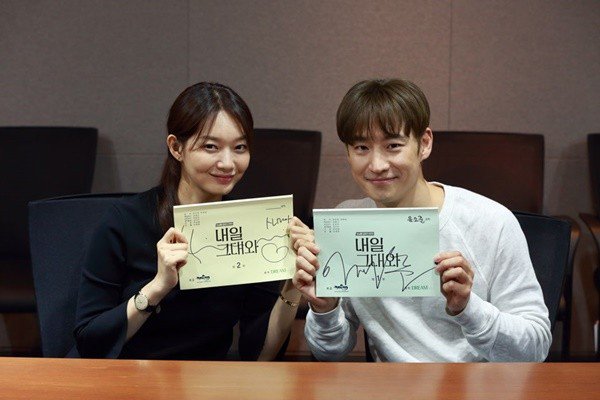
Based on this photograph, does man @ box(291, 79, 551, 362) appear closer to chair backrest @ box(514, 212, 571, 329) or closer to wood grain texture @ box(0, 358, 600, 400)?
chair backrest @ box(514, 212, 571, 329)

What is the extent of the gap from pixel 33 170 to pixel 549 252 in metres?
2.34

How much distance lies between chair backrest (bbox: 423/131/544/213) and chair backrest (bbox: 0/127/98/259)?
1426mm

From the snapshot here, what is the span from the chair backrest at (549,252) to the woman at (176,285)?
1.88 feet

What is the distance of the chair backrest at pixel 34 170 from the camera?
3727mm

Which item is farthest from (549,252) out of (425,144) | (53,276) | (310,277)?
(53,276)

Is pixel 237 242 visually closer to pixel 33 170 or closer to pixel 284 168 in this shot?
pixel 284 168

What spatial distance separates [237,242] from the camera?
6.75ft

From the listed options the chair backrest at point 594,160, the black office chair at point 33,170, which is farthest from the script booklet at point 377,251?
the chair backrest at point 594,160

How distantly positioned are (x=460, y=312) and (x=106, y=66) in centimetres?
267

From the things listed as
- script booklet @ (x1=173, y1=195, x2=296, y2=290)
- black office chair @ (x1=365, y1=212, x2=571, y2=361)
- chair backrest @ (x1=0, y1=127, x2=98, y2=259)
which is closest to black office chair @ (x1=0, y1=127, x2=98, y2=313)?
chair backrest @ (x1=0, y1=127, x2=98, y2=259)

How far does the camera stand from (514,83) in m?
4.17

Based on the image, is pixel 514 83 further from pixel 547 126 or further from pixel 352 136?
pixel 352 136

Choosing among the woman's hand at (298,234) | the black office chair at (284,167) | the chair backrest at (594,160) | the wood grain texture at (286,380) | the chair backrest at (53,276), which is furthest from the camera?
the chair backrest at (594,160)

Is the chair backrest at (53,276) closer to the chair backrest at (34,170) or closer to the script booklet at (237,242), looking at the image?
the script booklet at (237,242)
